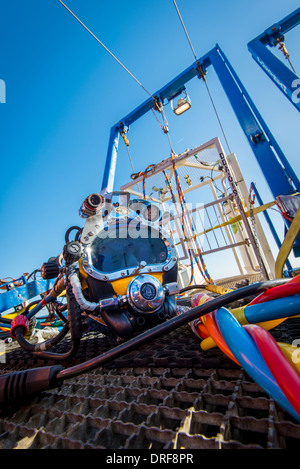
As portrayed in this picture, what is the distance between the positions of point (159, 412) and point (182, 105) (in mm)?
6531

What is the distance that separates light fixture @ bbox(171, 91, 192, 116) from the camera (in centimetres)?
557

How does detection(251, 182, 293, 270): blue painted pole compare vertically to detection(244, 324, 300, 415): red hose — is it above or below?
above

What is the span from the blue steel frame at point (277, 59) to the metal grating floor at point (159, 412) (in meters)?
4.40

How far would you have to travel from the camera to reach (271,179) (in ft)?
12.0

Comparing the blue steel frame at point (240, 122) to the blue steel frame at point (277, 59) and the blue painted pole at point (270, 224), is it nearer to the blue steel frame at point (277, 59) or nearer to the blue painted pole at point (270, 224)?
the blue painted pole at point (270, 224)

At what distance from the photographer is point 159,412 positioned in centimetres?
67

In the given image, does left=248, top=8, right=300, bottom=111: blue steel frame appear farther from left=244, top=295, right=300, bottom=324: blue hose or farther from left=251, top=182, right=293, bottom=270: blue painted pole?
left=244, top=295, right=300, bottom=324: blue hose

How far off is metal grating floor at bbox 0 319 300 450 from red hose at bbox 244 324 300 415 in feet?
0.37

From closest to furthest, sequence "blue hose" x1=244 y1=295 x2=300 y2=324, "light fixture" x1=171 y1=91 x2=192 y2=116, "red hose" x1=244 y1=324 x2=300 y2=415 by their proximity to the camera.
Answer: "red hose" x1=244 y1=324 x2=300 y2=415 → "blue hose" x1=244 y1=295 x2=300 y2=324 → "light fixture" x1=171 y1=91 x2=192 y2=116

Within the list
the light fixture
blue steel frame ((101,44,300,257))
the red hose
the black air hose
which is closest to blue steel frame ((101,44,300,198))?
blue steel frame ((101,44,300,257))

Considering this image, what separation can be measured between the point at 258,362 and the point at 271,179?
12.7 feet

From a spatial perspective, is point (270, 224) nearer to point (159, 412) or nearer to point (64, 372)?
point (159, 412)

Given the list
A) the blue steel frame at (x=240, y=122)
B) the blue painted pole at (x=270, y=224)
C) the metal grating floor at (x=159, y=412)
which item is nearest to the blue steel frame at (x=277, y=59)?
the blue steel frame at (x=240, y=122)

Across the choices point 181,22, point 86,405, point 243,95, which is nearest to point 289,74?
point 243,95
